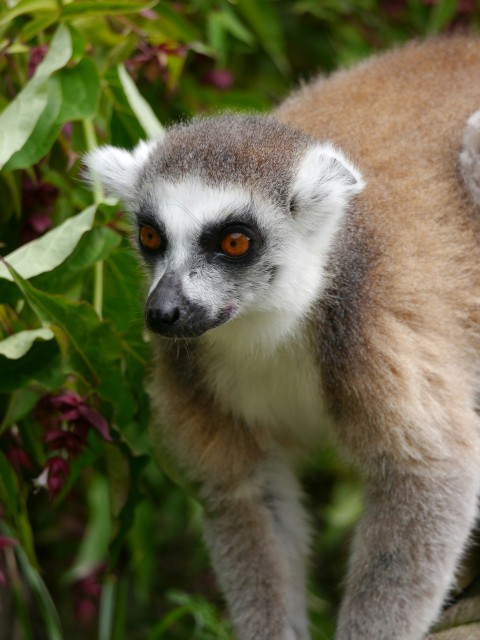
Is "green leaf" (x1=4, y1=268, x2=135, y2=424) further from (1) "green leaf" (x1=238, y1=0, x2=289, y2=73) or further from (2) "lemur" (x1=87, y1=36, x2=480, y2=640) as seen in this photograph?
(1) "green leaf" (x1=238, y1=0, x2=289, y2=73)

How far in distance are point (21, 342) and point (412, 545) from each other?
4.85 feet

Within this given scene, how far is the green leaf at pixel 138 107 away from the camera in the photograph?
4.07m

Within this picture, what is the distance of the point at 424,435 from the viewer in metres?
3.48

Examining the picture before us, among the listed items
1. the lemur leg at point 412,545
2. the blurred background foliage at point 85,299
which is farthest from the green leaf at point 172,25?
the lemur leg at point 412,545

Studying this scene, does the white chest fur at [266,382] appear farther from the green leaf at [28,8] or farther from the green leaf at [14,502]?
the green leaf at [28,8]

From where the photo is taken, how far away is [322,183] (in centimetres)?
332

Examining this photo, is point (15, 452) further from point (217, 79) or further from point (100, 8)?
point (217, 79)

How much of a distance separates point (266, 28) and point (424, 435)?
2721mm

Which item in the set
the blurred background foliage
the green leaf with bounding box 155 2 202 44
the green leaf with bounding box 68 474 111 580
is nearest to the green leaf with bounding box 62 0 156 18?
the blurred background foliage

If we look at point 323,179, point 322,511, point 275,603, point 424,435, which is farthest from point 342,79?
point 322,511

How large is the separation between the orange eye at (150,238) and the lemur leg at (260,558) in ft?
3.30

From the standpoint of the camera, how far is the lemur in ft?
10.9

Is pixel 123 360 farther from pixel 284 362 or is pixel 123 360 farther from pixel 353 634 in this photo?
pixel 353 634

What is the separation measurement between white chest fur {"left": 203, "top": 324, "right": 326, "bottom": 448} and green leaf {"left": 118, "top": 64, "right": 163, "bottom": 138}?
0.99 meters
